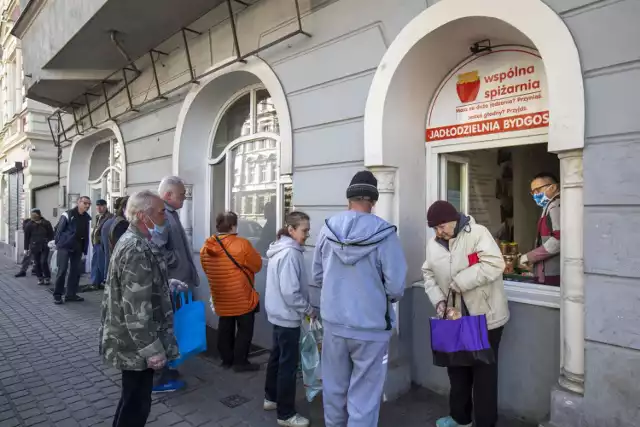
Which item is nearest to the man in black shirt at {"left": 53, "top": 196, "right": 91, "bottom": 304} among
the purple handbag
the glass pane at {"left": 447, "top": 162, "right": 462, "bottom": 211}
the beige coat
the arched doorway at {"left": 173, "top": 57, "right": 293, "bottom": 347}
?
the arched doorway at {"left": 173, "top": 57, "right": 293, "bottom": 347}

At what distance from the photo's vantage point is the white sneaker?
3283mm

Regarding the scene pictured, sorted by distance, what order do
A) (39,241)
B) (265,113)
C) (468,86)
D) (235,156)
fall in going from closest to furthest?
(468,86) → (265,113) → (235,156) → (39,241)

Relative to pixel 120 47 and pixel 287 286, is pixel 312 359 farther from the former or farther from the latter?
pixel 120 47

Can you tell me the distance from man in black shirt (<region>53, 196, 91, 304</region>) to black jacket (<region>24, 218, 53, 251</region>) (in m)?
3.05

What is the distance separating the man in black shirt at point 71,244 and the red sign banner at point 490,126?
21.8 feet

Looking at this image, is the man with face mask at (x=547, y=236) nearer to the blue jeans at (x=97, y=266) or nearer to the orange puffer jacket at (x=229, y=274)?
the orange puffer jacket at (x=229, y=274)

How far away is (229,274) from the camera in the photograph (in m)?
4.44

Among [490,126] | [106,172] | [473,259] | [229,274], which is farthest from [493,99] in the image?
[106,172]

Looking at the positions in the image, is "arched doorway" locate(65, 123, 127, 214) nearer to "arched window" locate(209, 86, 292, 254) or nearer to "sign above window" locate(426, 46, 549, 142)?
"arched window" locate(209, 86, 292, 254)

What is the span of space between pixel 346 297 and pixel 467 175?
2271 millimetres

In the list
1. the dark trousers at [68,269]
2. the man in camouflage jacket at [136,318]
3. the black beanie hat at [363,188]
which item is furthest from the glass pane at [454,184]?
the dark trousers at [68,269]

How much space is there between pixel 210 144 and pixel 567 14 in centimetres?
539

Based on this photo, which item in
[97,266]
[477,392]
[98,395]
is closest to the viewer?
[477,392]

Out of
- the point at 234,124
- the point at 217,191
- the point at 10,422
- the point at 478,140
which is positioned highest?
the point at 234,124
